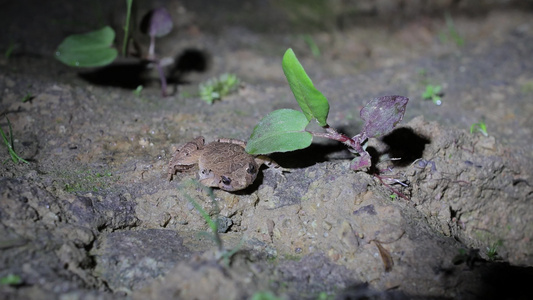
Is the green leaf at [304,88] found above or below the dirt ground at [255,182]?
above

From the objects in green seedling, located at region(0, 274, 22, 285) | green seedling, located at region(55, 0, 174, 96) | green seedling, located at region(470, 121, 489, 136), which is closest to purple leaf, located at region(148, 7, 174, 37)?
green seedling, located at region(55, 0, 174, 96)

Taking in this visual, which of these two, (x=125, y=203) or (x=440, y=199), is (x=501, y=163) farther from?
(x=125, y=203)

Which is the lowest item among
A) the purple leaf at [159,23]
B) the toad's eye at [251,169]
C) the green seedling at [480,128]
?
the toad's eye at [251,169]

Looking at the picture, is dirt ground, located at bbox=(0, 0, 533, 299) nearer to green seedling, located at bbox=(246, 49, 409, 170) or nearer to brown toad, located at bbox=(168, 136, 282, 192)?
brown toad, located at bbox=(168, 136, 282, 192)

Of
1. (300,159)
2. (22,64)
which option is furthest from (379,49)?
(22,64)

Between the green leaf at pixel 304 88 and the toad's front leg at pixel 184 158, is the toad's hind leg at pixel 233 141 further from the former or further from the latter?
the green leaf at pixel 304 88

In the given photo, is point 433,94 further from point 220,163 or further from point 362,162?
point 220,163

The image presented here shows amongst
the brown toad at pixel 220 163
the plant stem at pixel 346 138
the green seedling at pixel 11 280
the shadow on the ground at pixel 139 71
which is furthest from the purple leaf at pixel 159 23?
the green seedling at pixel 11 280

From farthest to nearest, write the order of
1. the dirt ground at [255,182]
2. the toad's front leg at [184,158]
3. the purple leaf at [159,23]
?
1. the purple leaf at [159,23]
2. the toad's front leg at [184,158]
3. the dirt ground at [255,182]
